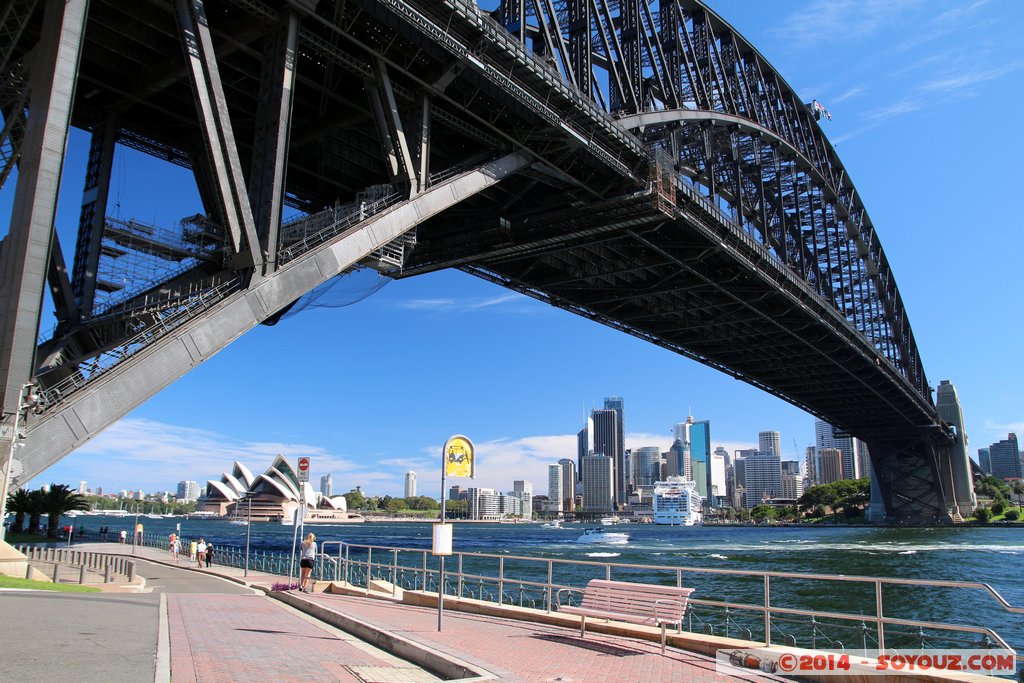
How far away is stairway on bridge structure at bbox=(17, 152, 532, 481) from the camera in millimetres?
12773

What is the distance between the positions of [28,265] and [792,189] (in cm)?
6207

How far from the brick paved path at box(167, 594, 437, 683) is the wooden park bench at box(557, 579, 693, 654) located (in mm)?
2839

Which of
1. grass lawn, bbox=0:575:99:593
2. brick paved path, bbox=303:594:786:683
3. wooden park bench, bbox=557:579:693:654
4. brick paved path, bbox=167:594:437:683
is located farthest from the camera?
grass lawn, bbox=0:575:99:593

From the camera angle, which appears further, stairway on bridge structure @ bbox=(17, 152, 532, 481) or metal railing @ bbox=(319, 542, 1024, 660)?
stairway on bridge structure @ bbox=(17, 152, 532, 481)

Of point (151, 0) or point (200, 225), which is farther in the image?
point (200, 225)

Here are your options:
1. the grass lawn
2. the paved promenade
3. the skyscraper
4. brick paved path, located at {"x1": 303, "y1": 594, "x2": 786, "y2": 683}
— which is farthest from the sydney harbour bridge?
the skyscraper

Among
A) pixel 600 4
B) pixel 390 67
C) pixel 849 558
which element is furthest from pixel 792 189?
pixel 390 67

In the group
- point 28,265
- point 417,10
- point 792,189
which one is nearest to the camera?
point 28,265

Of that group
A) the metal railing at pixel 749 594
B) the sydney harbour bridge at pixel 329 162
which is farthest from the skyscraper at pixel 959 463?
the metal railing at pixel 749 594

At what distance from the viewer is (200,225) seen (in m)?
19.2

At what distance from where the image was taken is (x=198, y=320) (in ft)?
48.0

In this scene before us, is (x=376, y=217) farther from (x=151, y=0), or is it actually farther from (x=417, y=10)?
(x=151, y=0)

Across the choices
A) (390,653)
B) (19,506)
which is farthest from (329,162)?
(19,506)

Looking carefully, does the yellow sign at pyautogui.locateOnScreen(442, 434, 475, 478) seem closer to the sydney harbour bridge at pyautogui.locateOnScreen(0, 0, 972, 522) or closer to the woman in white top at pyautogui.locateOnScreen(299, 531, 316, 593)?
the sydney harbour bridge at pyautogui.locateOnScreen(0, 0, 972, 522)
